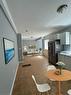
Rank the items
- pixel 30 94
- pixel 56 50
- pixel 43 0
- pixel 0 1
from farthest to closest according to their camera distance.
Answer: pixel 56 50
pixel 30 94
pixel 43 0
pixel 0 1

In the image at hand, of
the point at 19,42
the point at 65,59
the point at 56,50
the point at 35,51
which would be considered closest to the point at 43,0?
the point at 65,59

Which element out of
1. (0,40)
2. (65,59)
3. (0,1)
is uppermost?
(0,1)

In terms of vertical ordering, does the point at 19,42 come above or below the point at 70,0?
below

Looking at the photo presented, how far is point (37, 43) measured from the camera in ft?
53.2

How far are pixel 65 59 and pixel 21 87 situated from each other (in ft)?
9.07

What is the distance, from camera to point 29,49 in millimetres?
15805

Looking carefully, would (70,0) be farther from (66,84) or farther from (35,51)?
(35,51)

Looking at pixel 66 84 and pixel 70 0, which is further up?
pixel 70 0

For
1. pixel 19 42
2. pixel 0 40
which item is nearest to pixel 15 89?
pixel 0 40

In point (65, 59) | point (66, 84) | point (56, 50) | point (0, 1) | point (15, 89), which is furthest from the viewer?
point (56, 50)

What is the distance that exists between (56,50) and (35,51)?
937 cm

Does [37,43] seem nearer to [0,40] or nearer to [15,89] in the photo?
[15,89]

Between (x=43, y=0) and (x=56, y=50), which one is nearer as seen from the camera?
(x=43, y=0)

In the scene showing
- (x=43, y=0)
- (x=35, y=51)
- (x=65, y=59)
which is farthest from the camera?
(x=35, y=51)
